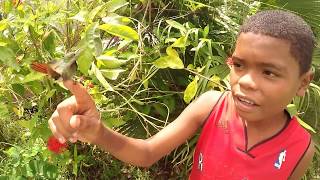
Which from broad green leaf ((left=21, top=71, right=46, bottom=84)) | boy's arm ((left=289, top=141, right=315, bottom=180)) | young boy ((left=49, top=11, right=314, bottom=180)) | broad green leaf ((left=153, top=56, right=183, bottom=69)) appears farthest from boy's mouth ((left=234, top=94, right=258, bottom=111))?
broad green leaf ((left=21, top=71, right=46, bottom=84))

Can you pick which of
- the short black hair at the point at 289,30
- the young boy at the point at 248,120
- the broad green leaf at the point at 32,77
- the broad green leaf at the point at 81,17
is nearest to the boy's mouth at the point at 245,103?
the young boy at the point at 248,120

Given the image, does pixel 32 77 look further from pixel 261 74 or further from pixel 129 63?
pixel 261 74

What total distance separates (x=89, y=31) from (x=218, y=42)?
2.45 ft

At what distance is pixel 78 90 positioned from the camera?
913 mm

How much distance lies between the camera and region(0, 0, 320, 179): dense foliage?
1.51m

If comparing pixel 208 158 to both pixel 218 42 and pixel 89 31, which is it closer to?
pixel 89 31

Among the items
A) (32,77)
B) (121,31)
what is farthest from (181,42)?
(32,77)

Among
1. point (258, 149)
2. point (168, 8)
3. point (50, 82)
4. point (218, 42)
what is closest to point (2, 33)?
point (50, 82)

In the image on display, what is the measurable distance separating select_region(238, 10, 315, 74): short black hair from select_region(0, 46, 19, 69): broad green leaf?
679 millimetres

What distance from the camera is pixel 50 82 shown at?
5.19ft

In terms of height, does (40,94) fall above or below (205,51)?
below

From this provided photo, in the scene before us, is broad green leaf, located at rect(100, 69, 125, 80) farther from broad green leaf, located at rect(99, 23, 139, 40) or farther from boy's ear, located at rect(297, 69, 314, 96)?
boy's ear, located at rect(297, 69, 314, 96)

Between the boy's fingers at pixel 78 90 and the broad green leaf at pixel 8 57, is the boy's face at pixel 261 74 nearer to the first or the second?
the boy's fingers at pixel 78 90

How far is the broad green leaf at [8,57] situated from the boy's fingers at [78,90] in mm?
539
